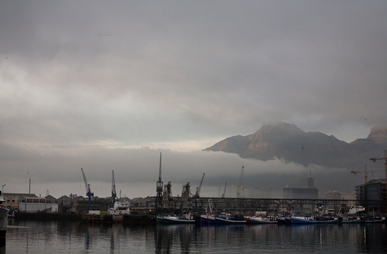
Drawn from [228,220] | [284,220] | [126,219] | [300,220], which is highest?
[126,219]

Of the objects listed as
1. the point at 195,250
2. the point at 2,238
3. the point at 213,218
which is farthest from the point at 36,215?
the point at 195,250

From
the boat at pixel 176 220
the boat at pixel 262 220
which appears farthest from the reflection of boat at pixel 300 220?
the boat at pixel 176 220

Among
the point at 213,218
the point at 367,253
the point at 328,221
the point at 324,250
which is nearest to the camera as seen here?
the point at 367,253

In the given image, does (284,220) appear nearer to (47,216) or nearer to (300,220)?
(300,220)

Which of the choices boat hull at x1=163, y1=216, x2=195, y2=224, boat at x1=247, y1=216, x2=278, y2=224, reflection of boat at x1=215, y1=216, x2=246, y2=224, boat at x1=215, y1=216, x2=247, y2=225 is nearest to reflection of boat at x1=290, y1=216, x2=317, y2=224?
boat at x1=247, y1=216, x2=278, y2=224

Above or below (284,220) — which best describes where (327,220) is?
below

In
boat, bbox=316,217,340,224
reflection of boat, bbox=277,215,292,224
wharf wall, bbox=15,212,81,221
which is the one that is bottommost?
wharf wall, bbox=15,212,81,221

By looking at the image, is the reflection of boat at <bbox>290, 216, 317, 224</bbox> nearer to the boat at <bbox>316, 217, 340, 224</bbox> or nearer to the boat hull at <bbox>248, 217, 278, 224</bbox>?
the boat at <bbox>316, 217, 340, 224</bbox>

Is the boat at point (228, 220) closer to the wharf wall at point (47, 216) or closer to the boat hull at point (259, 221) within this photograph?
the boat hull at point (259, 221)

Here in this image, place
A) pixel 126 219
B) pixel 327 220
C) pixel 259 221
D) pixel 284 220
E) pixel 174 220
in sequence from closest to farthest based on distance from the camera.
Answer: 1. pixel 174 220
2. pixel 126 219
3. pixel 284 220
4. pixel 259 221
5. pixel 327 220

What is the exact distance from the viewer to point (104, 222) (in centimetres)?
14650

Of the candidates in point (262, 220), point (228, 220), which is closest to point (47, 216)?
point (228, 220)

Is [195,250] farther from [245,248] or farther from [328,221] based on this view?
[328,221]

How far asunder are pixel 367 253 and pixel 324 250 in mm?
6750
